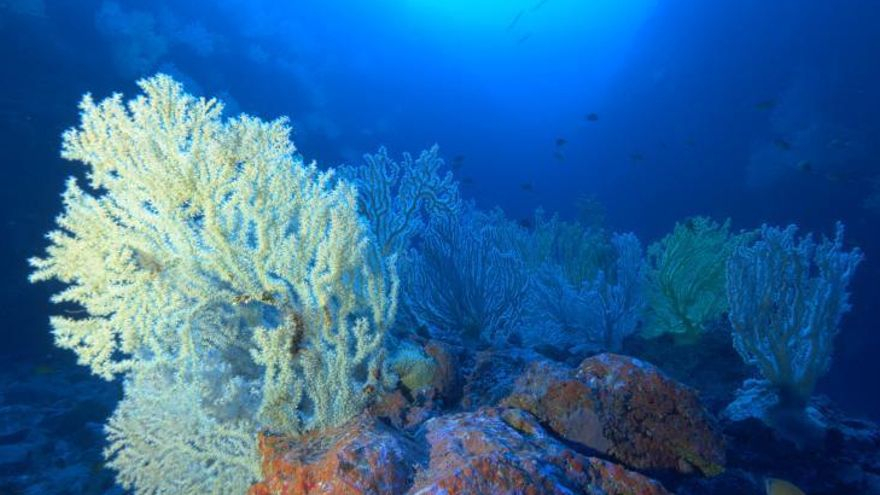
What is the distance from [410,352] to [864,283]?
23.6m

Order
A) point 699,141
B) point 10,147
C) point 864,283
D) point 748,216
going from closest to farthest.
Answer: point 10,147
point 864,283
point 748,216
point 699,141

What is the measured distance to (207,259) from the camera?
2.89 metres

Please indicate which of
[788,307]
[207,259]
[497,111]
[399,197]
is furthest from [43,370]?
[497,111]

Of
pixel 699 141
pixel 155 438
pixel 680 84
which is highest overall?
pixel 680 84

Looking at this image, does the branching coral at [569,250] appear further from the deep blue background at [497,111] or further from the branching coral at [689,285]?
the deep blue background at [497,111]

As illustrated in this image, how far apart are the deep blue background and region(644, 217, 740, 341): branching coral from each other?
33.4ft

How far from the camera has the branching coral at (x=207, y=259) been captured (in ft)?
8.94

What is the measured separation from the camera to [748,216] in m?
25.5

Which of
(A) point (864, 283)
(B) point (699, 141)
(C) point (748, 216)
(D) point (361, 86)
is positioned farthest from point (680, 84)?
(D) point (361, 86)

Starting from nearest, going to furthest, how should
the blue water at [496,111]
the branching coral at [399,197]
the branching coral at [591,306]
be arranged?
the branching coral at [399,197] < the branching coral at [591,306] < the blue water at [496,111]

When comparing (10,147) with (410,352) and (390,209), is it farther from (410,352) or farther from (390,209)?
(410,352)

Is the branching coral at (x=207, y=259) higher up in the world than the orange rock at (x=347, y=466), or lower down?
higher up

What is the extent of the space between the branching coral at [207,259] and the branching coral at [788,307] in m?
3.98

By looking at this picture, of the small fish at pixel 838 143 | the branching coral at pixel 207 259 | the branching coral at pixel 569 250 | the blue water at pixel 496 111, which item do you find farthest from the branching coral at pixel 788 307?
the small fish at pixel 838 143
